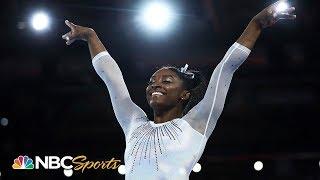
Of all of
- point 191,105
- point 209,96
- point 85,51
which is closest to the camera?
point 209,96

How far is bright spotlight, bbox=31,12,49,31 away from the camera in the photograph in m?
5.12

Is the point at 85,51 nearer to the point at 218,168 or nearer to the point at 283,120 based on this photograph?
the point at 218,168

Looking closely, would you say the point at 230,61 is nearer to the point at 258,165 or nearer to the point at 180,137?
the point at 180,137

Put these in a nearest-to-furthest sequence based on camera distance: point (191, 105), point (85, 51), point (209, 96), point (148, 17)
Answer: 1. point (209, 96)
2. point (191, 105)
3. point (148, 17)
4. point (85, 51)

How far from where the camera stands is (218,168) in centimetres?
Result: 558

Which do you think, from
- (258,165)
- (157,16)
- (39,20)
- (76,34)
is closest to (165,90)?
(76,34)

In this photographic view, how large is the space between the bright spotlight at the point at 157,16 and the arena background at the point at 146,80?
109mm

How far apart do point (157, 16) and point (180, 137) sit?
3.72 m

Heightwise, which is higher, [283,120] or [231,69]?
[283,120]

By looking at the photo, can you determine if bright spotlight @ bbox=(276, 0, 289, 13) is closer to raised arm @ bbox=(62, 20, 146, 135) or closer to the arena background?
raised arm @ bbox=(62, 20, 146, 135)

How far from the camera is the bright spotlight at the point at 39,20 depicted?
5.12m

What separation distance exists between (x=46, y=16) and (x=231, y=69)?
4040 mm

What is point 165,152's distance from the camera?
4.92 feet

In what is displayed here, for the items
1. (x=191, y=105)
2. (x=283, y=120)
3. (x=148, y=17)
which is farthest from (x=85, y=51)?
→ (x=191, y=105)
